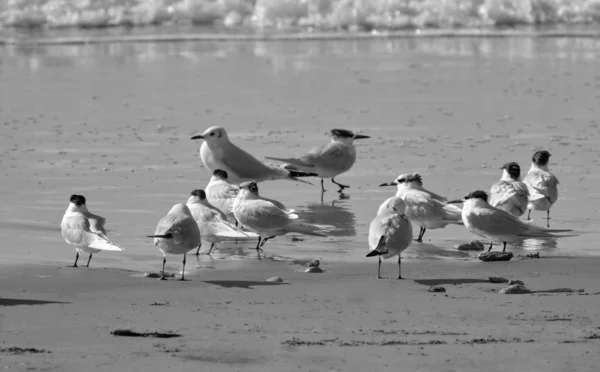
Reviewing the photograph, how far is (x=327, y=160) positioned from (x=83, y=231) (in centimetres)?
445

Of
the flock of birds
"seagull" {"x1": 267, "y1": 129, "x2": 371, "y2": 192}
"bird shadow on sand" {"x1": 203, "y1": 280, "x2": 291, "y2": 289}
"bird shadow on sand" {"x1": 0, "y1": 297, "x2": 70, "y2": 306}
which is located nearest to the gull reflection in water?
the flock of birds

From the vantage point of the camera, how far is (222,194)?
10.7 metres

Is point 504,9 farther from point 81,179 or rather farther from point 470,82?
point 81,179

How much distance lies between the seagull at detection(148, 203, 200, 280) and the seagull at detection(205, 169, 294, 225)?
172 cm

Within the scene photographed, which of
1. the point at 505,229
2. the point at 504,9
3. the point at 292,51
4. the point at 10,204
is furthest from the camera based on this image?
the point at 504,9

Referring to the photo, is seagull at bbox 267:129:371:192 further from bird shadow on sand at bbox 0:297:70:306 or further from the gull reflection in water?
bird shadow on sand at bbox 0:297:70:306

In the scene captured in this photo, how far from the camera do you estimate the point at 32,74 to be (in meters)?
21.4

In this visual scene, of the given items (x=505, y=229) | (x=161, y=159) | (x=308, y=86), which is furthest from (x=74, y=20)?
(x=505, y=229)

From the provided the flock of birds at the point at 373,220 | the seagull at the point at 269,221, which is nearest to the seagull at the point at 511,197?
the flock of birds at the point at 373,220

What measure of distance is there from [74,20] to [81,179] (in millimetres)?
21612

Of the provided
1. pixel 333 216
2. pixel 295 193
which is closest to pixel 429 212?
pixel 333 216

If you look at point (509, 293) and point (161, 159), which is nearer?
point (509, 293)

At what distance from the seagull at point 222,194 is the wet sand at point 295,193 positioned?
1.73 feet

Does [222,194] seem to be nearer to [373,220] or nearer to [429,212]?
[429,212]
